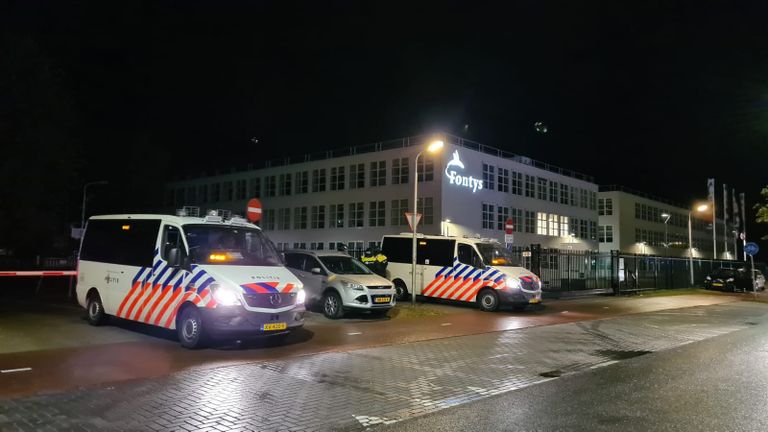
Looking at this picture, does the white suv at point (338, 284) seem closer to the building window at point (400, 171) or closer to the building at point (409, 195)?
the building at point (409, 195)

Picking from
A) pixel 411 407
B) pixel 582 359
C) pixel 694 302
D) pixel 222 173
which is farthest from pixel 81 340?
pixel 222 173

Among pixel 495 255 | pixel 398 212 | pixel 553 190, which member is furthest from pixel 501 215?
pixel 495 255

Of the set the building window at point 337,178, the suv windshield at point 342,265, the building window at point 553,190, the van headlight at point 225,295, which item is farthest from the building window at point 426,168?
the van headlight at point 225,295

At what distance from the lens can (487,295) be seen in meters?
18.0

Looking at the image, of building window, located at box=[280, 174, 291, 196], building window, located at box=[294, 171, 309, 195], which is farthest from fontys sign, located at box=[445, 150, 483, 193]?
building window, located at box=[280, 174, 291, 196]

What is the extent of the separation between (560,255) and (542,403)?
21.5 meters

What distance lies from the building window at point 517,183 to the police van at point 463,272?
2995 centimetres

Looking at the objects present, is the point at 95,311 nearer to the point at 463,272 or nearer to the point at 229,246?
the point at 229,246

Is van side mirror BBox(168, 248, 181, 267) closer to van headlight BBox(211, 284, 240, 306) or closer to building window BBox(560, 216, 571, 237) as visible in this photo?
van headlight BBox(211, 284, 240, 306)

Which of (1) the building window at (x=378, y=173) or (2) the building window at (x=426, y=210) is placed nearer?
(2) the building window at (x=426, y=210)

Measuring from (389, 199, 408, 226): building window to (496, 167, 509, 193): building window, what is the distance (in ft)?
28.8

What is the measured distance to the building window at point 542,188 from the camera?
52044 mm

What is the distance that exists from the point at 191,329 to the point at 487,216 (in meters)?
37.0

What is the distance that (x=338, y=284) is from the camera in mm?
14773
